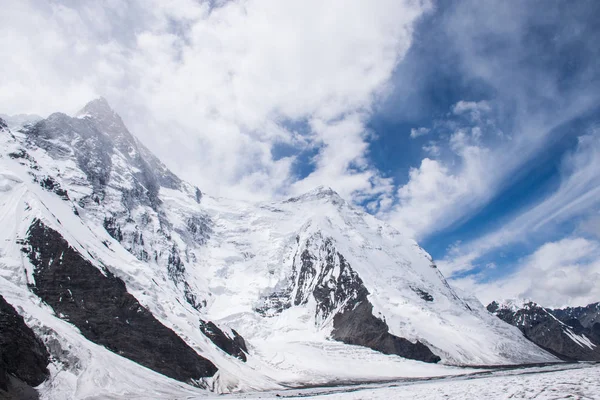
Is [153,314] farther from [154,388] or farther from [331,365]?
[331,365]

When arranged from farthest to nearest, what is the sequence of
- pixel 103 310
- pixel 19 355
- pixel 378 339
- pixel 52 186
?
pixel 378 339 < pixel 52 186 < pixel 103 310 < pixel 19 355


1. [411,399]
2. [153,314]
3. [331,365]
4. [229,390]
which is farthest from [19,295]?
[331,365]

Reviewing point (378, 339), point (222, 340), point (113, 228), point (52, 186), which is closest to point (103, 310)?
point (222, 340)

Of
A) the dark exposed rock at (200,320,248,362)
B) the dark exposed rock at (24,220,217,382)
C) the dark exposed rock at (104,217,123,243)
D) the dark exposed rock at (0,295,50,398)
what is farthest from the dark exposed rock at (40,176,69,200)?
the dark exposed rock at (0,295,50,398)

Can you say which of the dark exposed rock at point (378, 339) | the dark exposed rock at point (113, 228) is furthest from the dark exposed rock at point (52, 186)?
the dark exposed rock at point (378, 339)

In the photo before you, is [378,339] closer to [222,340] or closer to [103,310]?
[222,340]

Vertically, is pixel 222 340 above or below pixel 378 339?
below

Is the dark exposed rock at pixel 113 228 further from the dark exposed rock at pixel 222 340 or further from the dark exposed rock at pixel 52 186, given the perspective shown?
the dark exposed rock at pixel 222 340
